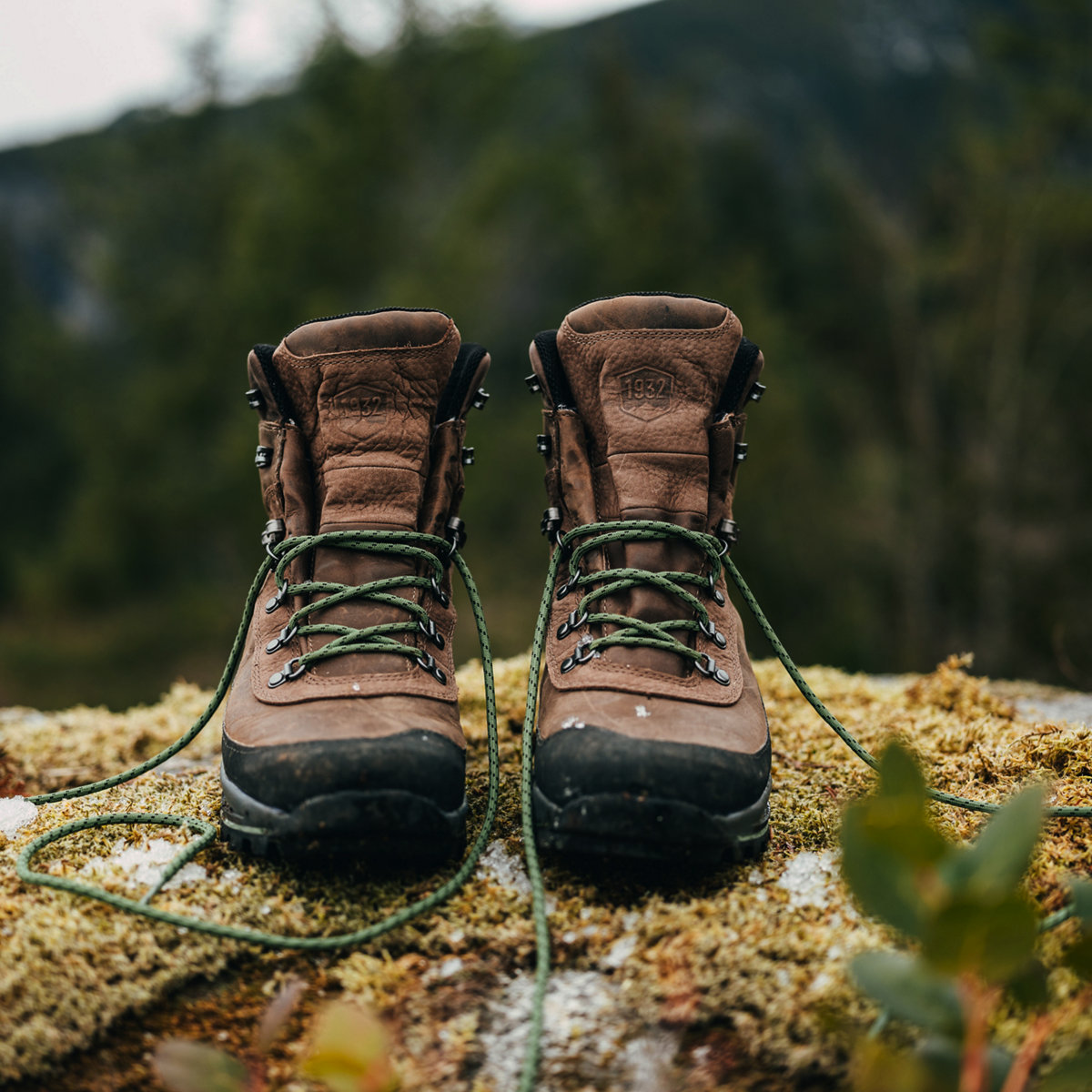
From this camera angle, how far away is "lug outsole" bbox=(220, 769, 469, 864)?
1540 mm

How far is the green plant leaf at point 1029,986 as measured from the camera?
0.98m

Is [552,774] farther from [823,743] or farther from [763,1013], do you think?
[823,743]

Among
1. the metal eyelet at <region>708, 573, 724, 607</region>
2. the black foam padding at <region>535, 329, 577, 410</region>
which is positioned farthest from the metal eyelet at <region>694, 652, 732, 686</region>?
the black foam padding at <region>535, 329, 577, 410</region>

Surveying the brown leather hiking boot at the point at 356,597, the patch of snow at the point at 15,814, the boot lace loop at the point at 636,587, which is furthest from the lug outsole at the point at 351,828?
the patch of snow at the point at 15,814

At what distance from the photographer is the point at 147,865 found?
1.65 metres

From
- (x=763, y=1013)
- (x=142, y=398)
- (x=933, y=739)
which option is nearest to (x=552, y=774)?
(x=763, y=1013)

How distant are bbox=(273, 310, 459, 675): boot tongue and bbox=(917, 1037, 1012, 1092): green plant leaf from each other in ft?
4.20

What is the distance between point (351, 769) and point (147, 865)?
445mm

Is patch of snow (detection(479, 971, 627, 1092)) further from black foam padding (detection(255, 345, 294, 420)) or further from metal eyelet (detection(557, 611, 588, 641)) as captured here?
black foam padding (detection(255, 345, 294, 420))

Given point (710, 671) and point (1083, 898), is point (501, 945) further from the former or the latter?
point (1083, 898)

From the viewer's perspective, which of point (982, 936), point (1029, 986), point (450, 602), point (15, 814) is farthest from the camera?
point (450, 602)

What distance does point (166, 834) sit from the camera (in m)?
1.79

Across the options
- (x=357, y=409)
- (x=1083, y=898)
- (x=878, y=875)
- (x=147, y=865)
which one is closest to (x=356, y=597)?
(x=357, y=409)

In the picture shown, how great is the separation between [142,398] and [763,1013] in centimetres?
1636
